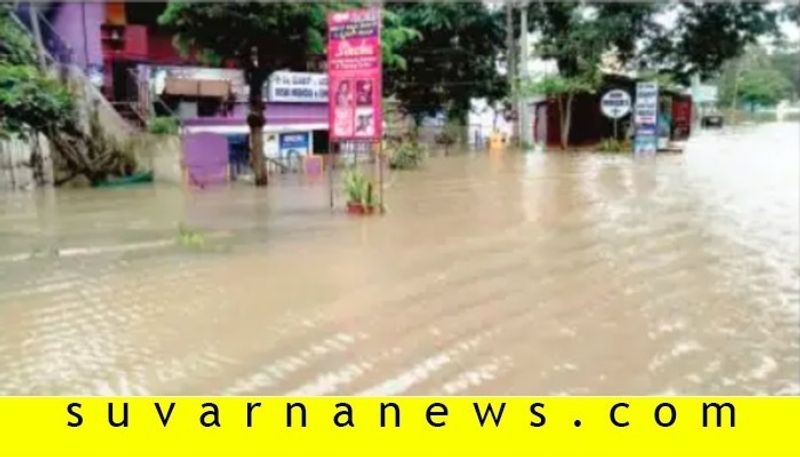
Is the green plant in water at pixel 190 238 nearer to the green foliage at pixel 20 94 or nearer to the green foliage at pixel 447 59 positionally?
the green foliage at pixel 20 94

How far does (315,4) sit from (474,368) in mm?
10100

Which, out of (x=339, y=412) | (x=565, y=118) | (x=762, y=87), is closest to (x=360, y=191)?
(x=339, y=412)

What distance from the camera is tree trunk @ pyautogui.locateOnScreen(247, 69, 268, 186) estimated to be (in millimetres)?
14898

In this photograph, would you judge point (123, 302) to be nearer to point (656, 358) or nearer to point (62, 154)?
point (656, 358)

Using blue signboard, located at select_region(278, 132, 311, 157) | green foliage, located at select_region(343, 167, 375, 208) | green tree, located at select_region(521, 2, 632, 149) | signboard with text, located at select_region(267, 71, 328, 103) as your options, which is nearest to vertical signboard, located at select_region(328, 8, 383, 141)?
green foliage, located at select_region(343, 167, 375, 208)

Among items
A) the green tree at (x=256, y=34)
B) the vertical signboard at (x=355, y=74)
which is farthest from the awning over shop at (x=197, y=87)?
the vertical signboard at (x=355, y=74)

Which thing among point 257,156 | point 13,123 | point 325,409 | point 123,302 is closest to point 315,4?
point 257,156

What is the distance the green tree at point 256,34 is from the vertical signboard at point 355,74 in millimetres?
2915

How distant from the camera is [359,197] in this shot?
10.5 metres

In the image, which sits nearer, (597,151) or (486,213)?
(486,213)

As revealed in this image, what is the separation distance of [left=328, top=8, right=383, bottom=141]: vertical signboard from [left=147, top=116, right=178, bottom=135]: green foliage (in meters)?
7.02

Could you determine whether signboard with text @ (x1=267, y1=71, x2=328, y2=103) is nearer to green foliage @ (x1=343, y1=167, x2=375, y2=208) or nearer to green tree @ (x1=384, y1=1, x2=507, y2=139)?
green tree @ (x1=384, y1=1, x2=507, y2=139)

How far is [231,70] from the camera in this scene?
19812 mm

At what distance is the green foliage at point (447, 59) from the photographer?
89.9ft
